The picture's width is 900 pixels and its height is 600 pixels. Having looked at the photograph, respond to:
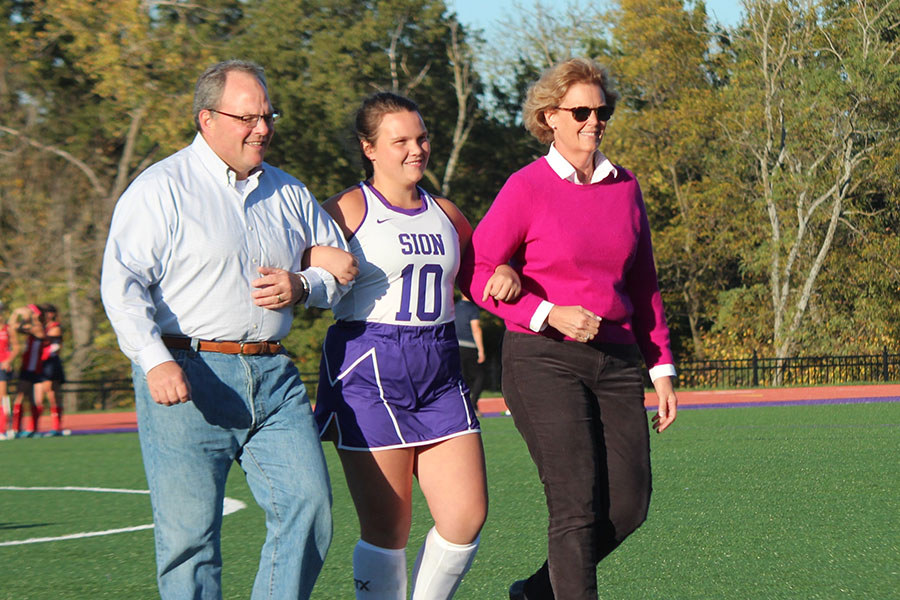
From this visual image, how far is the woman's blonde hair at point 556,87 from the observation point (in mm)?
4738

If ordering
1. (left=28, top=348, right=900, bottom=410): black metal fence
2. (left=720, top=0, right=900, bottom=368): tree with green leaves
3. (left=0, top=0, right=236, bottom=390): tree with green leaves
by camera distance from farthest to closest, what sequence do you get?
(left=720, top=0, right=900, bottom=368): tree with green leaves
(left=28, top=348, right=900, bottom=410): black metal fence
(left=0, top=0, right=236, bottom=390): tree with green leaves

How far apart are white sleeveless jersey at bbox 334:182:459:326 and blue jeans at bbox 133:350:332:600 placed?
597mm

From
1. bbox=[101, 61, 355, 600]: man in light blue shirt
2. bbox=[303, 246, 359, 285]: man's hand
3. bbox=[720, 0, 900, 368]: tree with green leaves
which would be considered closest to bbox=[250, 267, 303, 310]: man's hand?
bbox=[101, 61, 355, 600]: man in light blue shirt

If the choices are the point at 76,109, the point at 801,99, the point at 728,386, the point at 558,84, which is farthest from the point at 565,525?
the point at 76,109

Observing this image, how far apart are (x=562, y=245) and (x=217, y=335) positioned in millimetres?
1353

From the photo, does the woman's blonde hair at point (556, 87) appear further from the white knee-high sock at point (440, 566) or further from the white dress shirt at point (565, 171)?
the white knee-high sock at point (440, 566)

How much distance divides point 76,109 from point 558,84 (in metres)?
34.1

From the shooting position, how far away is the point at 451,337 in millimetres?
4777

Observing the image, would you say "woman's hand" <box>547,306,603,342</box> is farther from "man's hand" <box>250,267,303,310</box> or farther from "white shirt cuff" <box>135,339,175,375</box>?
"white shirt cuff" <box>135,339,175,375</box>

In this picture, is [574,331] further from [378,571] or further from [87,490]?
[87,490]

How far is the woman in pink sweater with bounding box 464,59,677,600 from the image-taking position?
446 cm

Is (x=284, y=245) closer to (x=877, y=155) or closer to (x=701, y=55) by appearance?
(x=877, y=155)

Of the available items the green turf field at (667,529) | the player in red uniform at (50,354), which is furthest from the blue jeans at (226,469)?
the player in red uniform at (50,354)

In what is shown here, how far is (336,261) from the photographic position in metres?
4.24
